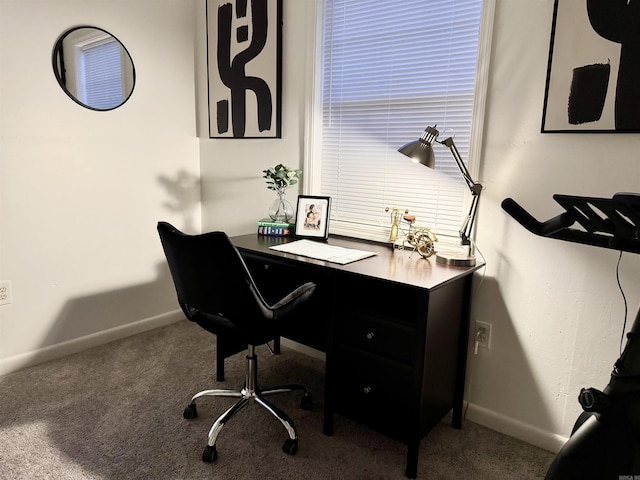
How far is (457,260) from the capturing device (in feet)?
5.89

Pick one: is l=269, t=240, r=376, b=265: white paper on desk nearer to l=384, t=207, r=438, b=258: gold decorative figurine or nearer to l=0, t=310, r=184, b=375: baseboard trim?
l=384, t=207, r=438, b=258: gold decorative figurine

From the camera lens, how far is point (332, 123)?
240cm

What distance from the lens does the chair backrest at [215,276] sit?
1.51 metres

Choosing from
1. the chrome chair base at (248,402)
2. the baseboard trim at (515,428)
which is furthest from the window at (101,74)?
the baseboard trim at (515,428)

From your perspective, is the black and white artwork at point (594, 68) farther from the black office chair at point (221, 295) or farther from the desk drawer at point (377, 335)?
the black office chair at point (221, 295)

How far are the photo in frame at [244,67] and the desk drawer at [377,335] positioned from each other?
1.32 metres

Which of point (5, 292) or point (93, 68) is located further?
point (93, 68)

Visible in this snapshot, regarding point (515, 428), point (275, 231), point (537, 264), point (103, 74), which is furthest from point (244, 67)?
point (515, 428)

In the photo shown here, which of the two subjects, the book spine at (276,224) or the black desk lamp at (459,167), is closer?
the black desk lamp at (459,167)

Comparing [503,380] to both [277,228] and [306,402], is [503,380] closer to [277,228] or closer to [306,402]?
[306,402]

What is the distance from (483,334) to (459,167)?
75 centimetres

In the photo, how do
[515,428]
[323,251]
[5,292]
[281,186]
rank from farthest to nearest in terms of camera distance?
[281,186], [5,292], [323,251], [515,428]

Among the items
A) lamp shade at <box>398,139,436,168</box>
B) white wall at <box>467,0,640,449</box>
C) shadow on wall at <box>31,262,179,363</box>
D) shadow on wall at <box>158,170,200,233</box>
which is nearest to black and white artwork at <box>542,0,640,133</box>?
white wall at <box>467,0,640,449</box>

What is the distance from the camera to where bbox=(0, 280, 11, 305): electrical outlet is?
2.30 meters
